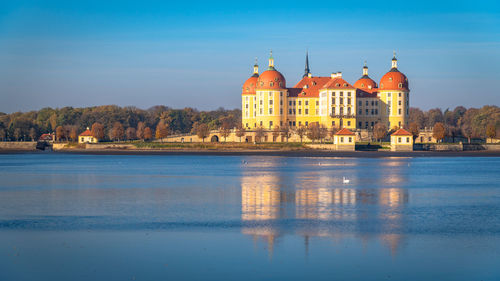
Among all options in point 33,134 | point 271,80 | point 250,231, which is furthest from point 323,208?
point 33,134

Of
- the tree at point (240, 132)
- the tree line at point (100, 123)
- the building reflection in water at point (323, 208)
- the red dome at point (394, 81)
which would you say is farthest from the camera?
the tree line at point (100, 123)

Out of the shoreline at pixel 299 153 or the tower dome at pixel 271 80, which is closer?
the shoreline at pixel 299 153

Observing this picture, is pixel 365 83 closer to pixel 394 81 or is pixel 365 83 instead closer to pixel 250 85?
pixel 394 81

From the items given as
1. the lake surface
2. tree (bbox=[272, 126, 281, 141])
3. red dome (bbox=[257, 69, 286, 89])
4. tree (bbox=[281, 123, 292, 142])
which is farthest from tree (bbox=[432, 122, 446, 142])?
the lake surface

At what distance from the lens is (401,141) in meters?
86.4

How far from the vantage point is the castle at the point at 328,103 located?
101062 mm

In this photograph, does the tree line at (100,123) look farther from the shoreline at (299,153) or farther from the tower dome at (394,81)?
the tower dome at (394,81)

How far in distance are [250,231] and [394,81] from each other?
276ft

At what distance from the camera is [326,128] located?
317ft

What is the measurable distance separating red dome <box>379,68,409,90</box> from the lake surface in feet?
204

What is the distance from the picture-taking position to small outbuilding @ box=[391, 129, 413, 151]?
282 ft

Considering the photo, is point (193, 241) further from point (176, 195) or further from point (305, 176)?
point (305, 176)

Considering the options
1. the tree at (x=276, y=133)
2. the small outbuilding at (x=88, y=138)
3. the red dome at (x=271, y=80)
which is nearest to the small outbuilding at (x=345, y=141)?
the tree at (x=276, y=133)

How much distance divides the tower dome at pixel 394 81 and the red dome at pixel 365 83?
3622 millimetres
